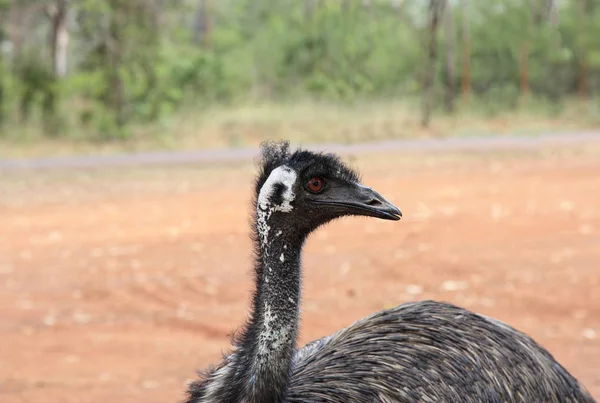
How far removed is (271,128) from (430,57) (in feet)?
Result: 18.3

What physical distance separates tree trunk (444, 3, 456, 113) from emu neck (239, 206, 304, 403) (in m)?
23.5

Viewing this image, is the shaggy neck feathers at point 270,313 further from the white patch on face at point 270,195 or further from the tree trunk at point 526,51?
the tree trunk at point 526,51

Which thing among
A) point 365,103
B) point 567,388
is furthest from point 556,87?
point 567,388

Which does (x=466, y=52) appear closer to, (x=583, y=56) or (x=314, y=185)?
(x=583, y=56)

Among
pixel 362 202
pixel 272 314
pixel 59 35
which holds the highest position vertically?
pixel 59 35

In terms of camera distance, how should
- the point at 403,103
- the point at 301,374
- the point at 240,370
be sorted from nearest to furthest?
the point at 240,370
the point at 301,374
the point at 403,103

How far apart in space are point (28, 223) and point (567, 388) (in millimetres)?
9480

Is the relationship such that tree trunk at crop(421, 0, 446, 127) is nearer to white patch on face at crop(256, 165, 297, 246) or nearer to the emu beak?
the emu beak

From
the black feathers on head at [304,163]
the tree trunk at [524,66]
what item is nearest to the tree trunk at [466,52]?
the tree trunk at [524,66]

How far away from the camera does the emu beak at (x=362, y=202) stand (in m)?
3.51

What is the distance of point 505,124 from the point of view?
82.6ft

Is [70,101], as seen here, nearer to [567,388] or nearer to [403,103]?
[403,103]

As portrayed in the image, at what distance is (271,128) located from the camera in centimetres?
2280

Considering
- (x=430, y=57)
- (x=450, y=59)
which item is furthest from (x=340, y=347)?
(x=450, y=59)
